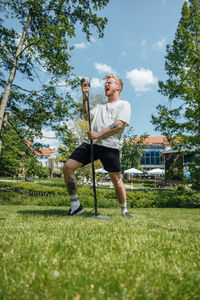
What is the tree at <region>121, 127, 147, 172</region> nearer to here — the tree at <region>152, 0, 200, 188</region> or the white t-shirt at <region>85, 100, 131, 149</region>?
the tree at <region>152, 0, 200, 188</region>

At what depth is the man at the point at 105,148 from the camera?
160 inches

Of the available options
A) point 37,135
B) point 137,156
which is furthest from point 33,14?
point 137,156

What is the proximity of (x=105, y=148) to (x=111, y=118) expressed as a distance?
647mm

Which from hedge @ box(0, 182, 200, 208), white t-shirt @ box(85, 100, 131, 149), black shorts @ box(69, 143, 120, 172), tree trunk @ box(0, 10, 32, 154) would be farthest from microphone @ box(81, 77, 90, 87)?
hedge @ box(0, 182, 200, 208)

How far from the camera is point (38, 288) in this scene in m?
1.10

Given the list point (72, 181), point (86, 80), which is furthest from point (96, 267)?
point (86, 80)

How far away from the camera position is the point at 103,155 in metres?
4.15

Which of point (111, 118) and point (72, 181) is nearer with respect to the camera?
point (72, 181)

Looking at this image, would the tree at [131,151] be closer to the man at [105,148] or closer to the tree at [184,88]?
the tree at [184,88]

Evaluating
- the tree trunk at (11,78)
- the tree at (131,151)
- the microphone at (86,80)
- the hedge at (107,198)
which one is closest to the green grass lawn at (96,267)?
the microphone at (86,80)

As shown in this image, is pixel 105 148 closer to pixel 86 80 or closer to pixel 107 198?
pixel 86 80

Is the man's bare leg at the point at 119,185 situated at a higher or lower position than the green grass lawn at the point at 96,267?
higher

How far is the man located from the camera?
13.4ft

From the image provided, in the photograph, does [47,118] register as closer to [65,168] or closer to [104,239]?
[65,168]
